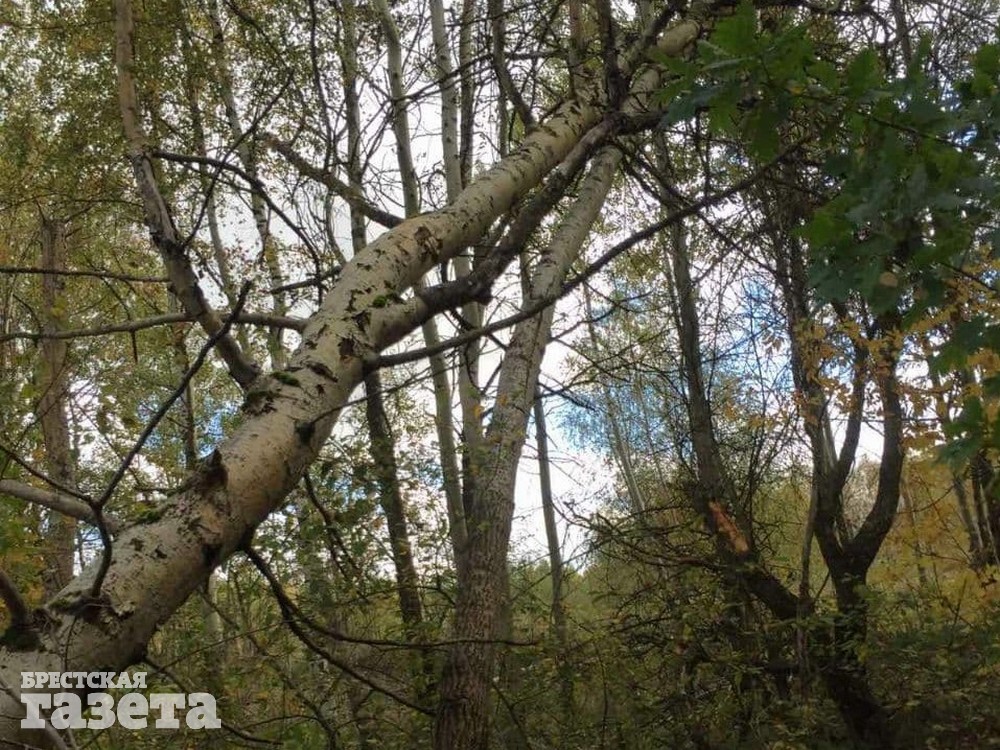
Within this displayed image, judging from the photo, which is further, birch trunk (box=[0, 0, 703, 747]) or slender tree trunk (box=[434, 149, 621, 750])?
slender tree trunk (box=[434, 149, 621, 750])

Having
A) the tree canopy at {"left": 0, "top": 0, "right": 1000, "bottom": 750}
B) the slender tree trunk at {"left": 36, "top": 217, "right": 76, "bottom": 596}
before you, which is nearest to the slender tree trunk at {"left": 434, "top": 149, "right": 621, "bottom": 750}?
the tree canopy at {"left": 0, "top": 0, "right": 1000, "bottom": 750}

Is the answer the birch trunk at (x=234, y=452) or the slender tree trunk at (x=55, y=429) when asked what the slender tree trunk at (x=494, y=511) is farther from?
the slender tree trunk at (x=55, y=429)

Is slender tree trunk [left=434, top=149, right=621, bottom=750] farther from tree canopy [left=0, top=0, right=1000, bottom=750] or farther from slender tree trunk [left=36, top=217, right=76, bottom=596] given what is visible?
slender tree trunk [left=36, top=217, right=76, bottom=596]

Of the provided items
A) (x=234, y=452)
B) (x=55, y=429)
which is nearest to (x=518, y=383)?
(x=234, y=452)

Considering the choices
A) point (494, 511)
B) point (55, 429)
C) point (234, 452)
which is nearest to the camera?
point (234, 452)

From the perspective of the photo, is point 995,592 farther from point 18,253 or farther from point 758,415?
point 18,253

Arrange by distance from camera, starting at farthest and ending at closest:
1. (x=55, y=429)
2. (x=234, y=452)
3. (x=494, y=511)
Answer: (x=55, y=429), (x=494, y=511), (x=234, y=452)

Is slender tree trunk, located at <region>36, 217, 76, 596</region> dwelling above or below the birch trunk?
above

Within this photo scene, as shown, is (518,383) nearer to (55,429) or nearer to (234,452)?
(234,452)

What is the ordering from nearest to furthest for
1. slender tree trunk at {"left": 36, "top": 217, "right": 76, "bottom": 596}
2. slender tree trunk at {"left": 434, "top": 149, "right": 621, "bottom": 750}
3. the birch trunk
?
1. the birch trunk
2. slender tree trunk at {"left": 434, "top": 149, "right": 621, "bottom": 750}
3. slender tree trunk at {"left": 36, "top": 217, "right": 76, "bottom": 596}

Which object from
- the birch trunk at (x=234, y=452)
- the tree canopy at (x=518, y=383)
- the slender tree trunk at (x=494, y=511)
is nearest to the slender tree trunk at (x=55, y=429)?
the tree canopy at (x=518, y=383)

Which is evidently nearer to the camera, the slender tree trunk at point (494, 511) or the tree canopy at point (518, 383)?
the tree canopy at point (518, 383)

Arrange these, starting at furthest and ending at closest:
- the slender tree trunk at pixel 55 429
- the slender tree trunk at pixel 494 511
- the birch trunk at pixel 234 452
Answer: the slender tree trunk at pixel 55 429, the slender tree trunk at pixel 494 511, the birch trunk at pixel 234 452

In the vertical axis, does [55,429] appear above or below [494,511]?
above
